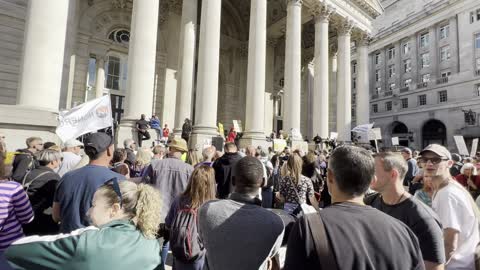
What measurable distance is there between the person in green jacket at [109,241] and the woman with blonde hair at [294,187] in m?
3.13

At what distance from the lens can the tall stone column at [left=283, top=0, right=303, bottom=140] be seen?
19156 millimetres

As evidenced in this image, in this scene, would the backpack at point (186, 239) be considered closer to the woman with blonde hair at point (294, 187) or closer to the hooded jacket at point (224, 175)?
the woman with blonde hair at point (294, 187)

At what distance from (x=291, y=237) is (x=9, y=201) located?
104 inches

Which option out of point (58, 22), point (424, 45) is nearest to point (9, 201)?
point (58, 22)

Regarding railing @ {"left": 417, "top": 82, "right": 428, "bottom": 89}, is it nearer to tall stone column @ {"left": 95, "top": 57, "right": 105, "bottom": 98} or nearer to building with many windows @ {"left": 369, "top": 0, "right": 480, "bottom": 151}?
building with many windows @ {"left": 369, "top": 0, "right": 480, "bottom": 151}

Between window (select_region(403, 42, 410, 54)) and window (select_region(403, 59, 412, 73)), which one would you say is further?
window (select_region(403, 42, 410, 54))

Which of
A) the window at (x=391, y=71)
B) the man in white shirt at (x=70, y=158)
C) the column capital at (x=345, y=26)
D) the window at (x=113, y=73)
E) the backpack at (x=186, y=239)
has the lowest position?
the backpack at (x=186, y=239)

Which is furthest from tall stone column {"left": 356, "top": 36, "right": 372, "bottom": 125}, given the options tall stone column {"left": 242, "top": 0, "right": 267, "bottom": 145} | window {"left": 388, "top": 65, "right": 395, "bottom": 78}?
window {"left": 388, "top": 65, "right": 395, "bottom": 78}

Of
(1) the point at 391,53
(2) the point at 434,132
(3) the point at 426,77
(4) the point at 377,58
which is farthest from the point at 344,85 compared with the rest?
(4) the point at 377,58

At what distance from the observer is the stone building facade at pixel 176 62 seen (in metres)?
9.28

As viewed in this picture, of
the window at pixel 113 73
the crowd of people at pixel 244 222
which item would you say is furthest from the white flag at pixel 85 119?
the window at pixel 113 73

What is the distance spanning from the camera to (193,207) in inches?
116

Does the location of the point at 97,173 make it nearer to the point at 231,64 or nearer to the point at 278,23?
the point at 231,64

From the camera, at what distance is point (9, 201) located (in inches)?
103
